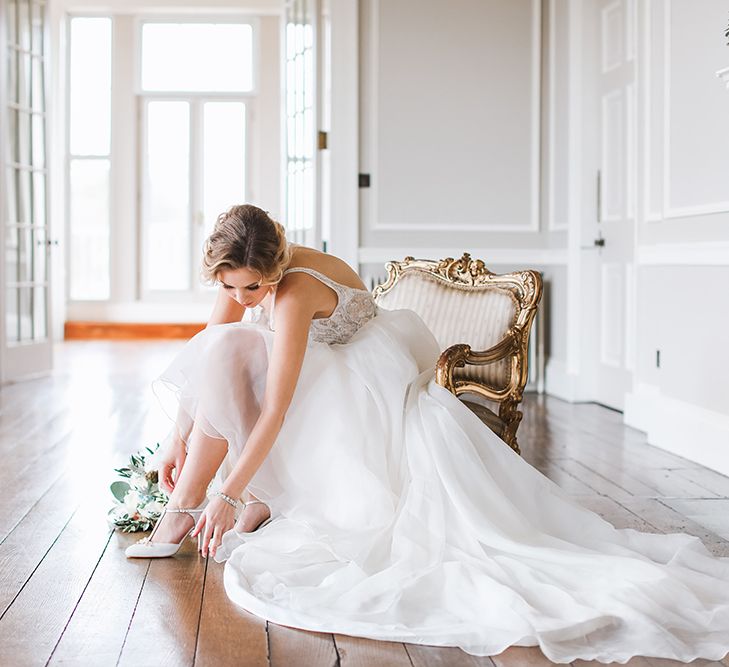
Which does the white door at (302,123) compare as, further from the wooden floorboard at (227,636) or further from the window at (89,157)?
the window at (89,157)

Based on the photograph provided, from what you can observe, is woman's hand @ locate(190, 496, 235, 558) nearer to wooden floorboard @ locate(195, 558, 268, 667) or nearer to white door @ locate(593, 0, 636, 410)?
wooden floorboard @ locate(195, 558, 268, 667)

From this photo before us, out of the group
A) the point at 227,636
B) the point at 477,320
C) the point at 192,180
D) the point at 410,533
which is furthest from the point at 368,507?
the point at 192,180

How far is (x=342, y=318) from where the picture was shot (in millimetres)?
2764

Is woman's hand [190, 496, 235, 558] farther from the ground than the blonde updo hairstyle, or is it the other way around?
the blonde updo hairstyle

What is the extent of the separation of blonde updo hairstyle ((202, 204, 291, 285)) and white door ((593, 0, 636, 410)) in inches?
131

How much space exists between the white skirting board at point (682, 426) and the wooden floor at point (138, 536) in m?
0.07

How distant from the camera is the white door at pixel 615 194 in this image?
5309 millimetres

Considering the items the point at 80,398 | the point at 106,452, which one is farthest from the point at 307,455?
the point at 80,398

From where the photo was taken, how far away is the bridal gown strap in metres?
2.73

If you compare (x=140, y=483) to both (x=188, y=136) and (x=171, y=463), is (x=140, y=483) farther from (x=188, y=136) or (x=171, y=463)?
(x=188, y=136)

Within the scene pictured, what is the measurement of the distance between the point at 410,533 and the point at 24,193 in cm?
546

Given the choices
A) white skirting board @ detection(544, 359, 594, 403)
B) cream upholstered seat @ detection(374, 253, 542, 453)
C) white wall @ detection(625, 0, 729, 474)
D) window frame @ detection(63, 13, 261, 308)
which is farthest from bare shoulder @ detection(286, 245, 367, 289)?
window frame @ detection(63, 13, 261, 308)

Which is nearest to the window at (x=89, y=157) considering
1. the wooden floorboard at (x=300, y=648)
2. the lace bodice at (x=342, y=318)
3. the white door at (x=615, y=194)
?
the white door at (x=615, y=194)

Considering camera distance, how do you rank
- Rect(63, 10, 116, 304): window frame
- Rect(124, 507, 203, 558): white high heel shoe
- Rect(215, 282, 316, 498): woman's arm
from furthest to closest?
Rect(63, 10, 116, 304): window frame < Rect(124, 507, 203, 558): white high heel shoe < Rect(215, 282, 316, 498): woman's arm
